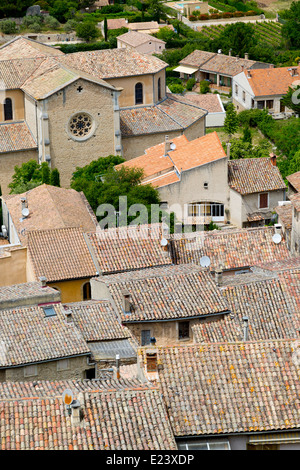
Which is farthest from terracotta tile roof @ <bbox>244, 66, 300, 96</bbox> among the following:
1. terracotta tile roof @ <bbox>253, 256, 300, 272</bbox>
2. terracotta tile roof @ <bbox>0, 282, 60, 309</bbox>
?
terracotta tile roof @ <bbox>0, 282, 60, 309</bbox>

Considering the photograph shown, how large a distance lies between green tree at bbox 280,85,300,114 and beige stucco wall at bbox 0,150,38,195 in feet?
90.1

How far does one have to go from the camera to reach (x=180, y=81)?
97.6 m

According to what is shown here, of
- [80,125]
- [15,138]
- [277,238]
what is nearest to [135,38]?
[15,138]

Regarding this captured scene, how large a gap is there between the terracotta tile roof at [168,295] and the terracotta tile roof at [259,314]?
557mm

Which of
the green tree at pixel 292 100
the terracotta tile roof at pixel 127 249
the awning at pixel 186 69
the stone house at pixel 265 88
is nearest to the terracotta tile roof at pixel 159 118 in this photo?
the green tree at pixel 292 100

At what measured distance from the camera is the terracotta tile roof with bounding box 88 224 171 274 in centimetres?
4447

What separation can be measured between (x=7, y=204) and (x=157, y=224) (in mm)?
9883

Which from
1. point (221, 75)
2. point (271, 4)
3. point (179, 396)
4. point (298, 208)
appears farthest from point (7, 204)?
point (271, 4)

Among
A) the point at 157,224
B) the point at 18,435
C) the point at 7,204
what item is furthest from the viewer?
the point at 7,204

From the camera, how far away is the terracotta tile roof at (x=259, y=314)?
37.2 m

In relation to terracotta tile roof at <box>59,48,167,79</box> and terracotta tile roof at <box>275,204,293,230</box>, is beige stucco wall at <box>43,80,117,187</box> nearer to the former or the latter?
terracotta tile roof at <box>59,48,167,79</box>

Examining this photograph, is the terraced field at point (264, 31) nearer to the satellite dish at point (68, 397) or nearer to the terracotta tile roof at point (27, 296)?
the terracotta tile roof at point (27, 296)

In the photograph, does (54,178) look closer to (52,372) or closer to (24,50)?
(24,50)

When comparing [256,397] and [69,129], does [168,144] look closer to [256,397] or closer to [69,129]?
[69,129]
